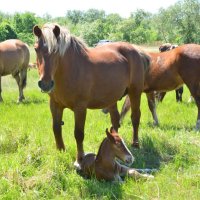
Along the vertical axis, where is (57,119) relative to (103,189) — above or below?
above

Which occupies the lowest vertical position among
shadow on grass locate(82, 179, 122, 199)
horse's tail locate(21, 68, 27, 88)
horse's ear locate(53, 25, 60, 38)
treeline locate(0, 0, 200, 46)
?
treeline locate(0, 0, 200, 46)

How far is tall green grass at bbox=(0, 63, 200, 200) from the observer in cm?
464

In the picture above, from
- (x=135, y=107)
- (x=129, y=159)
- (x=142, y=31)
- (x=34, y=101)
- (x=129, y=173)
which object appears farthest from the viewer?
(x=142, y=31)

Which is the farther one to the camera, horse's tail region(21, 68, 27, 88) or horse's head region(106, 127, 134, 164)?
horse's tail region(21, 68, 27, 88)

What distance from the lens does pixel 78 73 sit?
521cm

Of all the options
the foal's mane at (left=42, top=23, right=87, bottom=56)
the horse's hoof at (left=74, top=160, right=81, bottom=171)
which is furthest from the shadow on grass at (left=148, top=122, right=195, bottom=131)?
the foal's mane at (left=42, top=23, right=87, bottom=56)

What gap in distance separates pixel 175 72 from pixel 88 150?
3532 millimetres

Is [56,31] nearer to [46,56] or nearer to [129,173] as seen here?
[46,56]

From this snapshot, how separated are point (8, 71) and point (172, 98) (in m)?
5.74

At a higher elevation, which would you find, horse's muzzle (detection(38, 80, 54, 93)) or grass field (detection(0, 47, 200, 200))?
horse's muzzle (detection(38, 80, 54, 93))

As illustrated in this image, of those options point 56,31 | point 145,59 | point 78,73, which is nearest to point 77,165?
point 78,73

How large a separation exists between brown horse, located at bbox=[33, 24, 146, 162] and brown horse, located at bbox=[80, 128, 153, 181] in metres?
0.30

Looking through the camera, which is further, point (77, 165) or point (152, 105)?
point (152, 105)

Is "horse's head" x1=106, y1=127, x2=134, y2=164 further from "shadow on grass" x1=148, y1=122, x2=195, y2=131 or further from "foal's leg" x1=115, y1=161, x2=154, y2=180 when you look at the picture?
"shadow on grass" x1=148, y1=122, x2=195, y2=131
